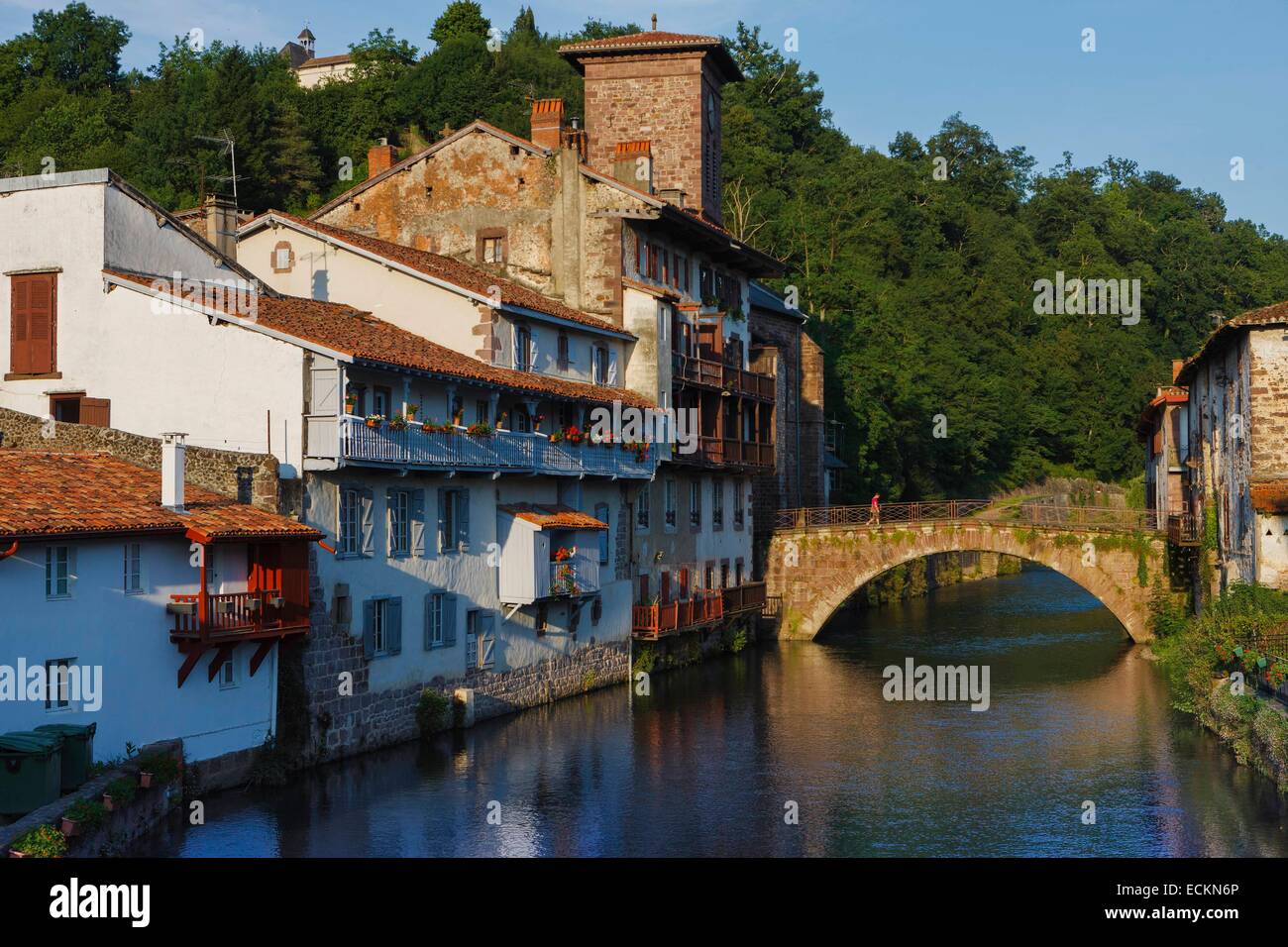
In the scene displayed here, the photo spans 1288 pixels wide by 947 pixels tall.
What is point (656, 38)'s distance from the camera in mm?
57312

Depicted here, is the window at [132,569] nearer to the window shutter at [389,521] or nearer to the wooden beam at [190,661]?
the wooden beam at [190,661]

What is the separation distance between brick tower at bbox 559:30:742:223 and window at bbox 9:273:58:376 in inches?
1074

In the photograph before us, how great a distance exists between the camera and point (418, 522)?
1353 inches

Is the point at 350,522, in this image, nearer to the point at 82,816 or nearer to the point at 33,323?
the point at 33,323

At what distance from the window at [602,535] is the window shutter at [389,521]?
1077 centimetres

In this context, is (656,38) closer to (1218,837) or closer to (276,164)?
(276,164)

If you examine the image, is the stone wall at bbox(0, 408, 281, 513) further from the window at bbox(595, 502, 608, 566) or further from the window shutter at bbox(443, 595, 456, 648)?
the window at bbox(595, 502, 608, 566)

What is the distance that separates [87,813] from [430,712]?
13285mm

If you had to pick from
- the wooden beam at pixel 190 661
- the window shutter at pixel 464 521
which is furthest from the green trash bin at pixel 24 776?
the window shutter at pixel 464 521

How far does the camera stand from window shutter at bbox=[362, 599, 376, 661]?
31.9m

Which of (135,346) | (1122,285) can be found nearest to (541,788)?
(135,346)

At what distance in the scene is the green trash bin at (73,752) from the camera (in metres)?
23.3

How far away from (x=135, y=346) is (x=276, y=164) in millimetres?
50533

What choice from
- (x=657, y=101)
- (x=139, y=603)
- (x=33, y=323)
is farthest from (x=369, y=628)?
(x=657, y=101)
